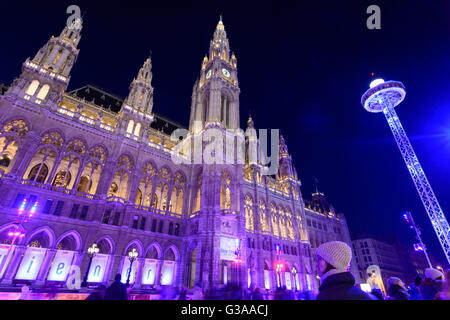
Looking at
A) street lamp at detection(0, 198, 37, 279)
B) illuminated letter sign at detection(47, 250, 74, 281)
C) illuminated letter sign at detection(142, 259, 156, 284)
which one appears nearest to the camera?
street lamp at detection(0, 198, 37, 279)

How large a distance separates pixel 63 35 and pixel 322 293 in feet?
157

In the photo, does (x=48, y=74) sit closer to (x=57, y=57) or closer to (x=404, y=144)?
(x=57, y=57)

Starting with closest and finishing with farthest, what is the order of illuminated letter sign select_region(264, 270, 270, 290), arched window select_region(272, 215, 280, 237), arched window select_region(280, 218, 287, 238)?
illuminated letter sign select_region(264, 270, 270, 290), arched window select_region(272, 215, 280, 237), arched window select_region(280, 218, 287, 238)

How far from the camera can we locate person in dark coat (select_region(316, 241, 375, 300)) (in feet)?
8.64

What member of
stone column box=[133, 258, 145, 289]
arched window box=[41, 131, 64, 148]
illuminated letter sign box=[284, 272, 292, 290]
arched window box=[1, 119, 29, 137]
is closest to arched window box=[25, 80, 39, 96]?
arched window box=[1, 119, 29, 137]

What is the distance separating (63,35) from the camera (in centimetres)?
3581

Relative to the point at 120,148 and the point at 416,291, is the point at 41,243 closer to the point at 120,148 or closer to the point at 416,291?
the point at 120,148

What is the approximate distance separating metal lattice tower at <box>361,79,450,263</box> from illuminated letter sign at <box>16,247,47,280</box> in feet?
162

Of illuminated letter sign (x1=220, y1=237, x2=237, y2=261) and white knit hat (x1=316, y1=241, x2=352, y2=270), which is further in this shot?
illuminated letter sign (x1=220, y1=237, x2=237, y2=261)

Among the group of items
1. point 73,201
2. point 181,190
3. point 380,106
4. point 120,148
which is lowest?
point 73,201

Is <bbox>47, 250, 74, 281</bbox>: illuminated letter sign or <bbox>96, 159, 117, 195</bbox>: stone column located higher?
<bbox>96, 159, 117, 195</bbox>: stone column

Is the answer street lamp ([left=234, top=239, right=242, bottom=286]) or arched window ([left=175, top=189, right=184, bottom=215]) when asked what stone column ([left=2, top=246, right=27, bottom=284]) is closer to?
arched window ([left=175, top=189, right=184, bottom=215])

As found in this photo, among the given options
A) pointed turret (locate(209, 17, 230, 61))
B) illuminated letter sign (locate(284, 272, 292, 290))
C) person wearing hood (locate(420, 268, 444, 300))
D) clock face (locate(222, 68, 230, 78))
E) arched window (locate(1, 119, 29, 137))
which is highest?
pointed turret (locate(209, 17, 230, 61))
